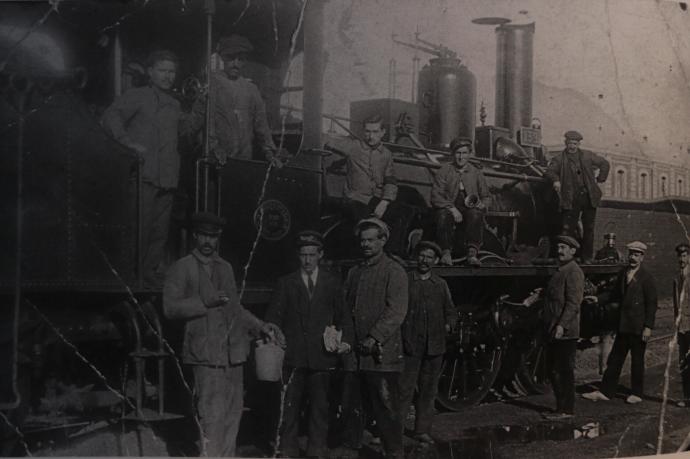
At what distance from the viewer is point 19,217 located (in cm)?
358

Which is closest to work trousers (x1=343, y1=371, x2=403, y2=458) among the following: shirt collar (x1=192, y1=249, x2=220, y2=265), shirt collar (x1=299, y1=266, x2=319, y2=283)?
shirt collar (x1=299, y1=266, x2=319, y2=283)

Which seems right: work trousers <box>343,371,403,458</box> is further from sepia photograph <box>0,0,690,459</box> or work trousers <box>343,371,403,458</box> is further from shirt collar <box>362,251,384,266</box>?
shirt collar <box>362,251,384,266</box>

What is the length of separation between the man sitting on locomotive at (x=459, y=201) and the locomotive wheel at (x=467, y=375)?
69 centimetres

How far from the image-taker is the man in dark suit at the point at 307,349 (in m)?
3.85

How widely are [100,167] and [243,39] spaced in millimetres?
992

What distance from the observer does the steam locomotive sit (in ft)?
11.7

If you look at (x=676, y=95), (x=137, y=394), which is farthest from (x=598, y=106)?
(x=137, y=394)

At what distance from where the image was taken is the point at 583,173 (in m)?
4.72

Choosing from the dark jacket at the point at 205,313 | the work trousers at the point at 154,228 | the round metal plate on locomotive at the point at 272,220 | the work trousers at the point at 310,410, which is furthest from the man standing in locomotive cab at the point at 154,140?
the work trousers at the point at 310,410

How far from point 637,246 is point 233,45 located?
2706mm

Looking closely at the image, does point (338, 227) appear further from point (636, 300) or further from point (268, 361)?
point (636, 300)

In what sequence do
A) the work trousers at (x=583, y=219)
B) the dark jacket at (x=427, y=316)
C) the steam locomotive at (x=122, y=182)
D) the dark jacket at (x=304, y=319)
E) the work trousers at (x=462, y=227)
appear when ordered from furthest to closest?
1. the work trousers at (x=583, y=219)
2. the work trousers at (x=462, y=227)
3. the dark jacket at (x=427, y=316)
4. the dark jacket at (x=304, y=319)
5. the steam locomotive at (x=122, y=182)

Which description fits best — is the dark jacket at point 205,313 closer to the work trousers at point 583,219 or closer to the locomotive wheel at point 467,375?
the locomotive wheel at point 467,375

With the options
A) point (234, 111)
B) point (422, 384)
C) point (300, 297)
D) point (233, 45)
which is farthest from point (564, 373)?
point (233, 45)
